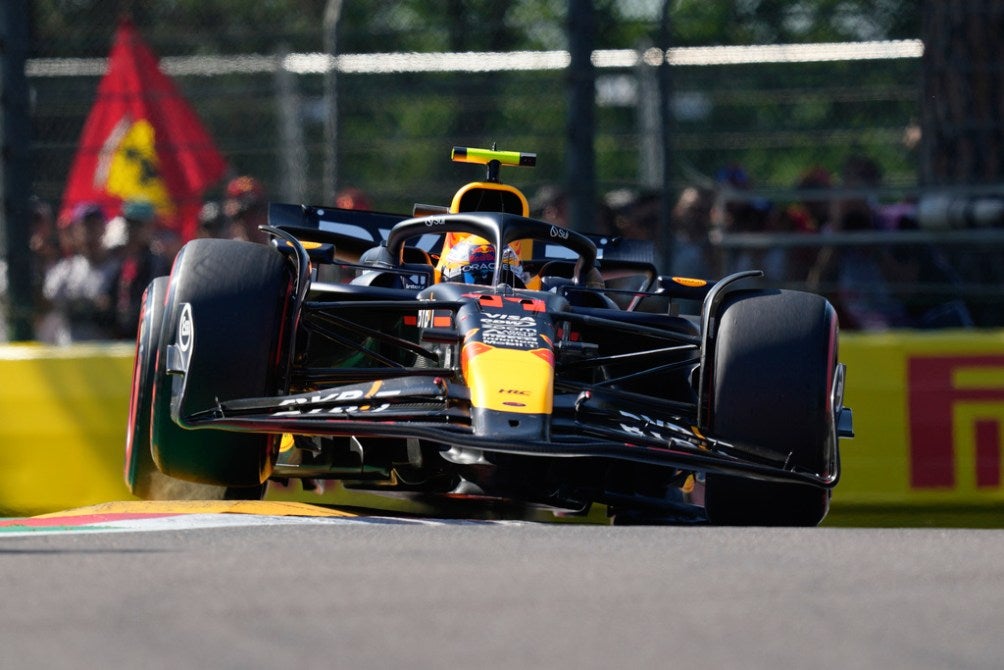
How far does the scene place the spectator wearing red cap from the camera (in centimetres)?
886

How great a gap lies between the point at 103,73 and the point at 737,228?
4148 mm

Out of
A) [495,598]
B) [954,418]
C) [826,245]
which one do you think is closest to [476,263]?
[954,418]

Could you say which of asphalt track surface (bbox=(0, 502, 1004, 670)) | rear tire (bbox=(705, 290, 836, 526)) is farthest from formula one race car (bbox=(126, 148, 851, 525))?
asphalt track surface (bbox=(0, 502, 1004, 670))

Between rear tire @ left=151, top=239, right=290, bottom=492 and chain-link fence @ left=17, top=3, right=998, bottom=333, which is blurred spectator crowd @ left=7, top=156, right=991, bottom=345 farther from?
rear tire @ left=151, top=239, right=290, bottom=492

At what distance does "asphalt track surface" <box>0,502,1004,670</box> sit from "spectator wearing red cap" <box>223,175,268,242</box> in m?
4.53

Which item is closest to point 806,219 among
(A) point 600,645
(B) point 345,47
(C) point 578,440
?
(B) point 345,47

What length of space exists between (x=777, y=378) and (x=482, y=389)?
0.96 metres

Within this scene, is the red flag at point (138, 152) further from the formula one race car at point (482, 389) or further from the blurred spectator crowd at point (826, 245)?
the formula one race car at point (482, 389)

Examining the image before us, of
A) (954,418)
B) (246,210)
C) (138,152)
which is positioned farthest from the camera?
(138,152)

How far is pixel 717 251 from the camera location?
8625 millimetres

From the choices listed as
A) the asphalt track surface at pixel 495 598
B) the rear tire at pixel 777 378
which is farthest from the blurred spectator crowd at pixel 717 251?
the asphalt track surface at pixel 495 598

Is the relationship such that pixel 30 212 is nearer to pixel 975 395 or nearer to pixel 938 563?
pixel 975 395

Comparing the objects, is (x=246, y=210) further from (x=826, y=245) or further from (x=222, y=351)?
(x=222, y=351)

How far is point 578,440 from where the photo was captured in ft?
16.5
